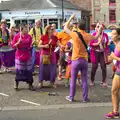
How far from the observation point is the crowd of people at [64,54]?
8016 millimetres

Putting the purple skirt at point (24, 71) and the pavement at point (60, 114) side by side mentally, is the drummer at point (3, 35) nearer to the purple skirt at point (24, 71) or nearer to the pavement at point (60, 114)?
the purple skirt at point (24, 71)

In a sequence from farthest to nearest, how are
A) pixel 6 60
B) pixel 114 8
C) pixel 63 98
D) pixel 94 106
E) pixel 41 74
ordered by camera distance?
pixel 114 8 < pixel 6 60 < pixel 41 74 < pixel 63 98 < pixel 94 106

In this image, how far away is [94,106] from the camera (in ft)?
26.1

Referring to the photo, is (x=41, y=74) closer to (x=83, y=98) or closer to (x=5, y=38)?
(x=83, y=98)

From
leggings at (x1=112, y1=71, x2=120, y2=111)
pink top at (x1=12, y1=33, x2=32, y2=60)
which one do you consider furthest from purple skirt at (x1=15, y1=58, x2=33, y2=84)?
leggings at (x1=112, y1=71, x2=120, y2=111)

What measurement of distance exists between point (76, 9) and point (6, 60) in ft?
155

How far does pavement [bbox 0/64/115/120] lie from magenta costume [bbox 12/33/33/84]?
1.28 feet

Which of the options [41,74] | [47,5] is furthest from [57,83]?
[47,5]

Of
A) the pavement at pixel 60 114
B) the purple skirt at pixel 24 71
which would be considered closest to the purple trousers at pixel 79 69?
the pavement at pixel 60 114

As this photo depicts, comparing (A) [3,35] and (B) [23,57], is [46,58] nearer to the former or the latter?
(B) [23,57]

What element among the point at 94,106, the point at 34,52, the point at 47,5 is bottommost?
the point at 94,106

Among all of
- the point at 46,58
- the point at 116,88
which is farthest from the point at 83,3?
the point at 116,88

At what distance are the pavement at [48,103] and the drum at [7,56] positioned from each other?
2.07 metres

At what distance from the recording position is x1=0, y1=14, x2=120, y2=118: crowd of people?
802 cm
